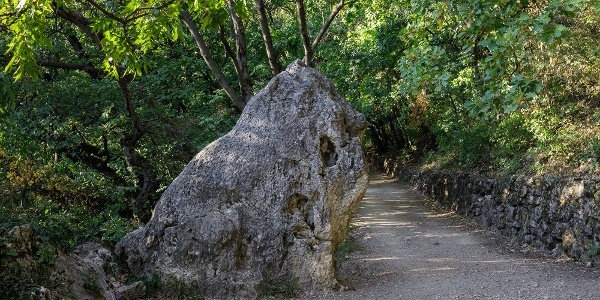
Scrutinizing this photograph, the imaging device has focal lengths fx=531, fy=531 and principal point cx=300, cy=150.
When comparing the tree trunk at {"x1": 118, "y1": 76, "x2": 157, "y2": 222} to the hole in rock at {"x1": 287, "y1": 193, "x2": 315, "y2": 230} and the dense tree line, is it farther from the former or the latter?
the hole in rock at {"x1": 287, "y1": 193, "x2": 315, "y2": 230}

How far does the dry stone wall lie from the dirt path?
1.17 feet

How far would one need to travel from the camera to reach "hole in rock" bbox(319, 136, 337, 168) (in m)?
9.34

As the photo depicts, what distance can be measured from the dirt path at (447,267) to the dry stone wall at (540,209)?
36 cm

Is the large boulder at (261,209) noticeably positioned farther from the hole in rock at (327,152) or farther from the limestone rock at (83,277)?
the limestone rock at (83,277)

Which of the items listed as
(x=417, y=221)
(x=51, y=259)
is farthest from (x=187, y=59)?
(x=51, y=259)

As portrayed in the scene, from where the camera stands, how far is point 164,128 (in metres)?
13.3

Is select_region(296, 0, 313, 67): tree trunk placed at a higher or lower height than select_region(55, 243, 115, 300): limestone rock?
higher

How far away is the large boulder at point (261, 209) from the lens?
8523mm

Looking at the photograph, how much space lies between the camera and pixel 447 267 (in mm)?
10836

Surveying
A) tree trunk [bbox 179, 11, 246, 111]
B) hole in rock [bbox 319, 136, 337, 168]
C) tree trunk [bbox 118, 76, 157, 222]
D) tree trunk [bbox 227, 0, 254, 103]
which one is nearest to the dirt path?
hole in rock [bbox 319, 136, 337, 168]

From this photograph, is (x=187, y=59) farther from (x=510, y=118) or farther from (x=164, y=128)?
(x=510, y=118)

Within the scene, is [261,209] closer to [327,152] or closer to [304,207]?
[304,207]

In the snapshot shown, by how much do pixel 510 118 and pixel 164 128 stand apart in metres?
9.37

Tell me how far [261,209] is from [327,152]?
1588 mm
